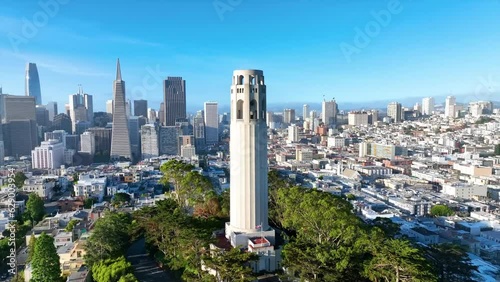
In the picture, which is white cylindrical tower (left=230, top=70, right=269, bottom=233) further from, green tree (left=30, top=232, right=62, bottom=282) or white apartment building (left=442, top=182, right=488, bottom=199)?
white apartment building (left=442, top=182, right=488, bottom=199)

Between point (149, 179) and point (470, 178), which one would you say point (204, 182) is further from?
point (470, 178)

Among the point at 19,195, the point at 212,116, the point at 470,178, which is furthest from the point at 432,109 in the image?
the point at 19,195

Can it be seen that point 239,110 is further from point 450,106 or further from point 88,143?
point 450,106

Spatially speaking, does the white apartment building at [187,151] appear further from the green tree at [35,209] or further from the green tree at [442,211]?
the green tree at [442,211]

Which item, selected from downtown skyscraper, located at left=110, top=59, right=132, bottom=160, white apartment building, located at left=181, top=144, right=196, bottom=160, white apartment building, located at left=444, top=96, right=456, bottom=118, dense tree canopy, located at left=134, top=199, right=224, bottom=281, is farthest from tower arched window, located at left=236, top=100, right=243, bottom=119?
white apartment building, located at left=444, top=96, right=456, bottom=118

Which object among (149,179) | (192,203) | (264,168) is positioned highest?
(264,168)

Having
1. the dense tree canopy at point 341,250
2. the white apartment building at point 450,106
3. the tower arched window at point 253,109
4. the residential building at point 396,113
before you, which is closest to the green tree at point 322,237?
the dense tree canopy at point 341,250
